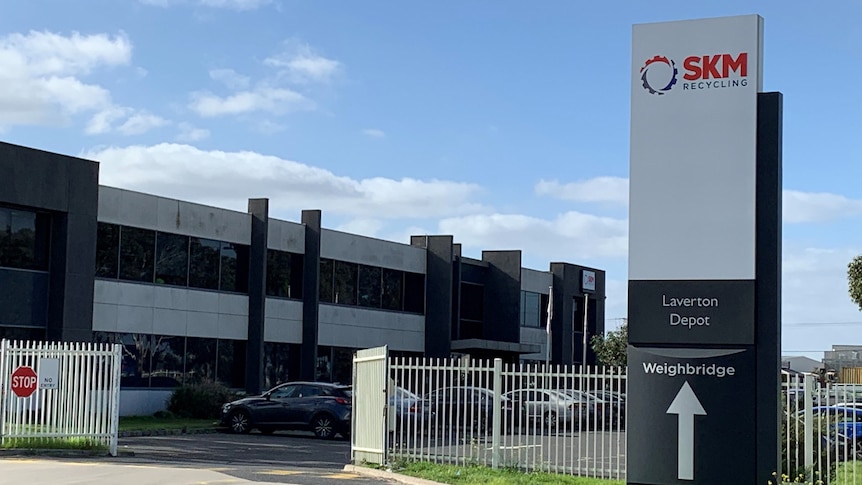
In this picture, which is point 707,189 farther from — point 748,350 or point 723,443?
point 723,443

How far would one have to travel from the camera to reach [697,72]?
1437 cm

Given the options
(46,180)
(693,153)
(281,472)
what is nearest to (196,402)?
(46,180)

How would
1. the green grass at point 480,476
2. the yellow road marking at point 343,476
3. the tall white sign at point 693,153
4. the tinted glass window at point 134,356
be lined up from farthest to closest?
the tinted glass window at point 134,356
the yellow road marking at point 343,476
the green grass at point 480,476
the tall white sign at point 693,153

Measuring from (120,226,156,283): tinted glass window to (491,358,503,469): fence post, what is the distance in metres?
19.8

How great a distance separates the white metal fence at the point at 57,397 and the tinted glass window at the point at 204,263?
630 inches

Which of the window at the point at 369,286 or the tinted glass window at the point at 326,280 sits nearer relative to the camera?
the tinted glass window at the point at 326,280

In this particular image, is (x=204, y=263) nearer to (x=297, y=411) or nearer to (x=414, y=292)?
(x=297, y=411)

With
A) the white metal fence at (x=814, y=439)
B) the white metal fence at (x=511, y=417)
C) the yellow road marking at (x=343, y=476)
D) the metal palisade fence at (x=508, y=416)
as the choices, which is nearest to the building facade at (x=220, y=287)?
the white metal fence at (x=511, y=417)

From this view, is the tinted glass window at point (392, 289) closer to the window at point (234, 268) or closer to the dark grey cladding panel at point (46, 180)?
the window at point (234, 268)

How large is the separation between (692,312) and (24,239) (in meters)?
23.1

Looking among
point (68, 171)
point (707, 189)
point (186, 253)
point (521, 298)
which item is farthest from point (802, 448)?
point (521, 298)

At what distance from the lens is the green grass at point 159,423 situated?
31453 millimetres

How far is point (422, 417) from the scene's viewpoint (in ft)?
65.2

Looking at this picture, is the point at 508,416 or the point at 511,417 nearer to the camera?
the point at 511,417
